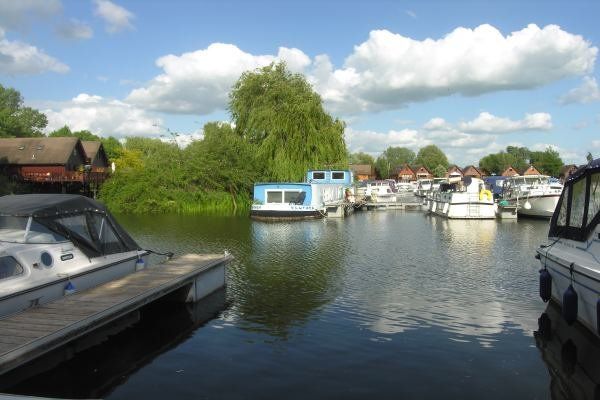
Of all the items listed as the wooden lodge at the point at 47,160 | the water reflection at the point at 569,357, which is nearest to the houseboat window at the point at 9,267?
the water reflection at the point at 569,357

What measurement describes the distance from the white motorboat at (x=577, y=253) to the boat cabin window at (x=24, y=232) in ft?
32.2

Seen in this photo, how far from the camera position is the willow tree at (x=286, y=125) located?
4234 cm

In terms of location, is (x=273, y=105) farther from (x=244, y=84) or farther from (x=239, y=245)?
(x=239, y=245)

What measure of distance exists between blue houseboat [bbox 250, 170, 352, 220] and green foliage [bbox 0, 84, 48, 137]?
1923 inches

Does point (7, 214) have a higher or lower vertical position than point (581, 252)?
higher

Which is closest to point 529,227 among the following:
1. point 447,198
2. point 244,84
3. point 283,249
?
point 447,198

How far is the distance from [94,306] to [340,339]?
4403mm

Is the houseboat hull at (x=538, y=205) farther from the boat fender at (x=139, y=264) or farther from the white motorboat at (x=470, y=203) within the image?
the boat fender at (x=139, y=264)

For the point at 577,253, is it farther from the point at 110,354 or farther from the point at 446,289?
the point at 110,354

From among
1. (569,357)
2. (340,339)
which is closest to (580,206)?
(569,357)

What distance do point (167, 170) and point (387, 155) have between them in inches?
5909

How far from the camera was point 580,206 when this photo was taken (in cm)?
1109

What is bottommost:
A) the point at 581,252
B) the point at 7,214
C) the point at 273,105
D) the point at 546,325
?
the point at 546,325

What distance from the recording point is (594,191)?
1055 centimetres
